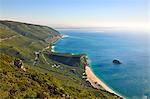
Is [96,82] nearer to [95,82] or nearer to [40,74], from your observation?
[95,82]

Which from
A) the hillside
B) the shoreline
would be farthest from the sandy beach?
the hillside

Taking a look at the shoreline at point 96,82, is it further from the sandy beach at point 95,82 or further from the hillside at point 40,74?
the hillside at point 40,74

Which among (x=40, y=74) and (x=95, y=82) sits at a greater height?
(x=40, y=74)

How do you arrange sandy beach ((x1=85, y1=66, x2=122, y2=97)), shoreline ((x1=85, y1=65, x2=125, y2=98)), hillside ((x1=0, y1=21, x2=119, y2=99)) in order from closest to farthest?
hillside ((x1=0, y1=21, x2=119, y2=99)) < shoreline ((x1=85, y1=65, x2=125, y2=98)) < sandy beach ((x1=85, y1=66, x2=122, y2=97))

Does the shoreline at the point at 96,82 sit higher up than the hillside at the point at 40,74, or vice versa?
the hillside at the point at 40,74

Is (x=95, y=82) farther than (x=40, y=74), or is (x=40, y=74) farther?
(x=95, y=82)

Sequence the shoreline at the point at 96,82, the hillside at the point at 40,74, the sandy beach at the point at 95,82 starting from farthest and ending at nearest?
the sandy beach at the point at 95,82
the shoreline at the point at 96,82
the hillside at the point at 40,74

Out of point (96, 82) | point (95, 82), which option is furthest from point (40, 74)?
point (96, 82)

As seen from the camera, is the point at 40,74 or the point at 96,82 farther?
the point at 96,82

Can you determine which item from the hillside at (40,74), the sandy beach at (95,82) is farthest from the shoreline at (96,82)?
the hillside at (40,74)

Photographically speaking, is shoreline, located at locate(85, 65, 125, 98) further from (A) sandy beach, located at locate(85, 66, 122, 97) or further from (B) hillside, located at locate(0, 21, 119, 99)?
(B) hillside, located at locate(0, 21, 119, 99)
